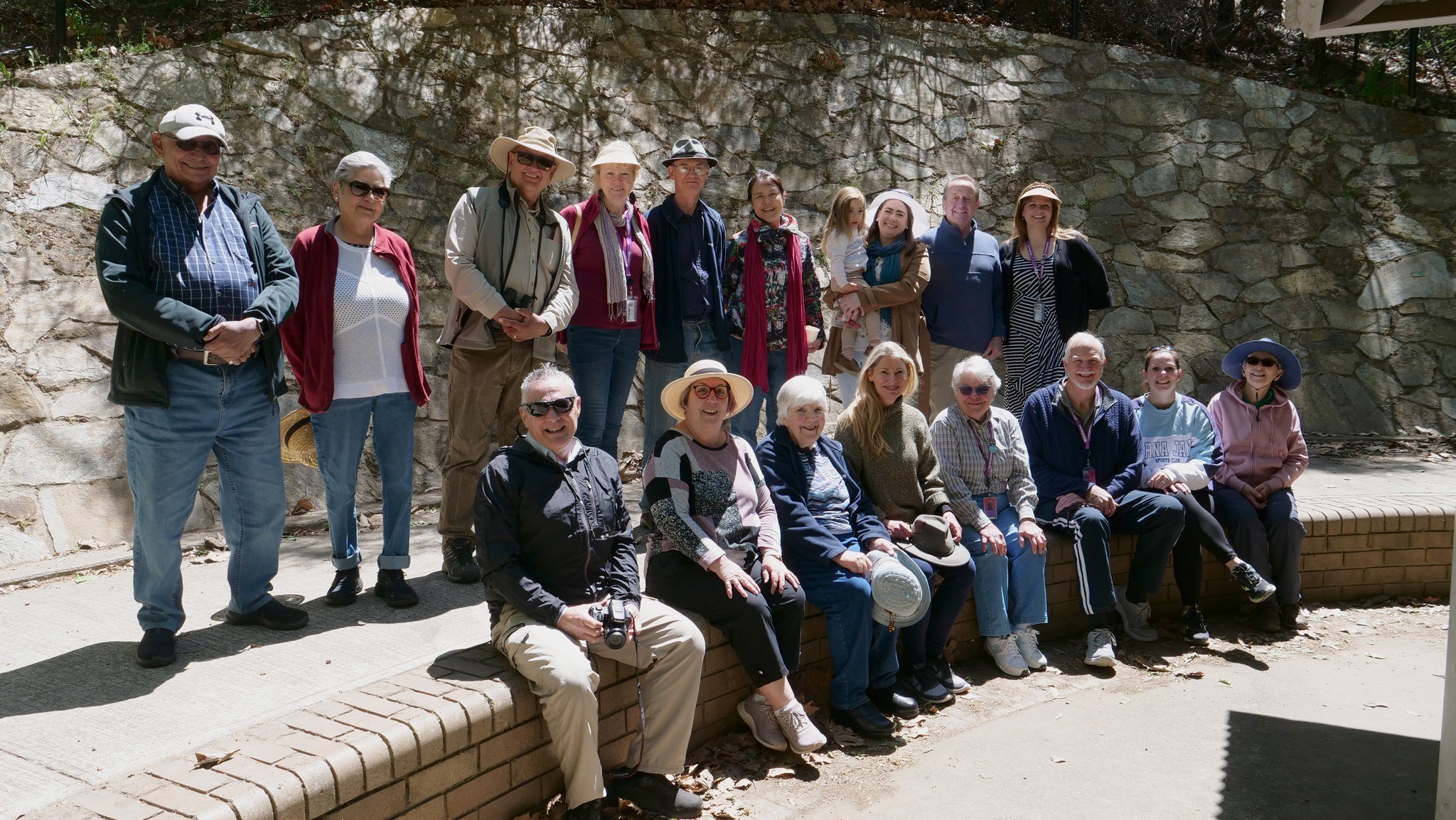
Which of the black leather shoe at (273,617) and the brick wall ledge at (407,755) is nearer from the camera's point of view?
the brick wall ledge at (407,755)

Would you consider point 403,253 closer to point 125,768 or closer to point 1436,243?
point 125,768

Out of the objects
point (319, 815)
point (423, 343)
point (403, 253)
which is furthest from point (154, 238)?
point (423, 343)

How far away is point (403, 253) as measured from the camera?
4.60 metres

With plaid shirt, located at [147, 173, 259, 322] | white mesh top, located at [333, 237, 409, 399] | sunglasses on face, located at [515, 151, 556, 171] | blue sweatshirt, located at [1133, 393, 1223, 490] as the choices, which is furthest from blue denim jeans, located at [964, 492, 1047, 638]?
plaid shirt, located at [147, 173, 259, 322]

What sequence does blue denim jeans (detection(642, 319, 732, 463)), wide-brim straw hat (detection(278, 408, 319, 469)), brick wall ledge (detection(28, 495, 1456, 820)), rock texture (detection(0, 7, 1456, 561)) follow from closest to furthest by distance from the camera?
brick wall ledge (detection(28, 495, 1456, 820)) → wide-brim straw hat (detection(278, 408, 319, 469)) → blue denim jeans (detection(642, 319, 732, 463)) → rock texture (detection(0, 7, 1456, 561))

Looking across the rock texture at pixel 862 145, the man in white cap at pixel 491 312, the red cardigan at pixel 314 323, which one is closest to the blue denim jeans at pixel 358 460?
the red cardigan at pixel 314 323

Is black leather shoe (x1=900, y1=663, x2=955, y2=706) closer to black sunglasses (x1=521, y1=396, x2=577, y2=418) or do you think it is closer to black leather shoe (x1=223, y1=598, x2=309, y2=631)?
black sunglasses (x1=521, y1=396, x2=577, y2=418)

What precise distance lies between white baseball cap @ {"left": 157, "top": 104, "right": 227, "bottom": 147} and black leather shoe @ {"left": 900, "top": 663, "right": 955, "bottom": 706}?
335 cm

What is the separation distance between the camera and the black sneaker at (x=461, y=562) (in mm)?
4738

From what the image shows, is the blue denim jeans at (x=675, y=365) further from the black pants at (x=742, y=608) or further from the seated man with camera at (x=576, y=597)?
the seated man with camera at (x=576, y=597)

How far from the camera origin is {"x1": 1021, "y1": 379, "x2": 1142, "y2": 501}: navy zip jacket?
17.3 feet

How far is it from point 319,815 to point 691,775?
4.76 ft

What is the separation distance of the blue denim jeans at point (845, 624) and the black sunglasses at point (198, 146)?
2729 mm

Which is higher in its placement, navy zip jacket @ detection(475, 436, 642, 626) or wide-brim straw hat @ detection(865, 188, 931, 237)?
wide-brim straw hat @ detection(865, 188, 931, 237)
